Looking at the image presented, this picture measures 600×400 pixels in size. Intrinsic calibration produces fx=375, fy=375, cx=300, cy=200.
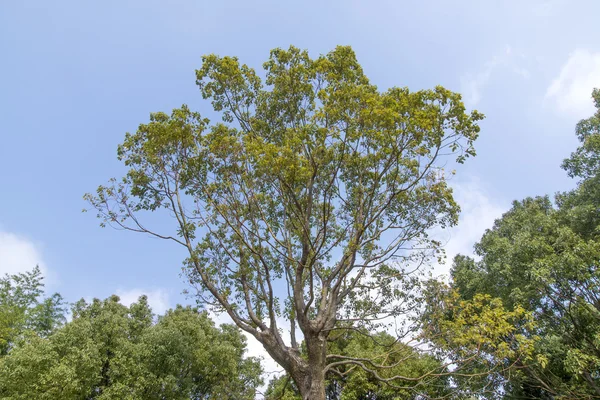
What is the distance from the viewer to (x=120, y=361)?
1255cm

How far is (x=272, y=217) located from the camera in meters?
10.2

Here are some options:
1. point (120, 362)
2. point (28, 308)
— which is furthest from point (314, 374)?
point (28, 308)

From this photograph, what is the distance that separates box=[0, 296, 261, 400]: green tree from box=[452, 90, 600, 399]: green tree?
898 cm

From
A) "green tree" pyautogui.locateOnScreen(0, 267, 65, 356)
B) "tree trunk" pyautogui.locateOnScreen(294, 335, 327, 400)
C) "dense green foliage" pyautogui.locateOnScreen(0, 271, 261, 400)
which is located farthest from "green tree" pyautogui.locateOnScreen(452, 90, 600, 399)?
"green tree" pyautogui.locateOnScreen(0, 267, 65, 356)

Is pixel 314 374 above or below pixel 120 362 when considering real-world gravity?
below

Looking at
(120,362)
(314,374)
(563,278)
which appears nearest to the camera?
(314,374)

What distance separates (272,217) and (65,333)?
8.67 m

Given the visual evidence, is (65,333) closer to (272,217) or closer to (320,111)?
(272,217)

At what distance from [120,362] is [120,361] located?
0.11ft

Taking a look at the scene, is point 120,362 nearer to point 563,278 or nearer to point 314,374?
point 314,374

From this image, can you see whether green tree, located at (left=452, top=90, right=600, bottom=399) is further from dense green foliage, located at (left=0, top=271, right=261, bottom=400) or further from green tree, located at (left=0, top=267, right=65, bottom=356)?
green tree, located at (left=0, top=267, right=65, bottom=356)

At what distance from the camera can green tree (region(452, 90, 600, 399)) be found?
11.0 m

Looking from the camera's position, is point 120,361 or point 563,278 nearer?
point 563,278

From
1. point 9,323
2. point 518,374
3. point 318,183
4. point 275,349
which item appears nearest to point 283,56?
point 318,183
